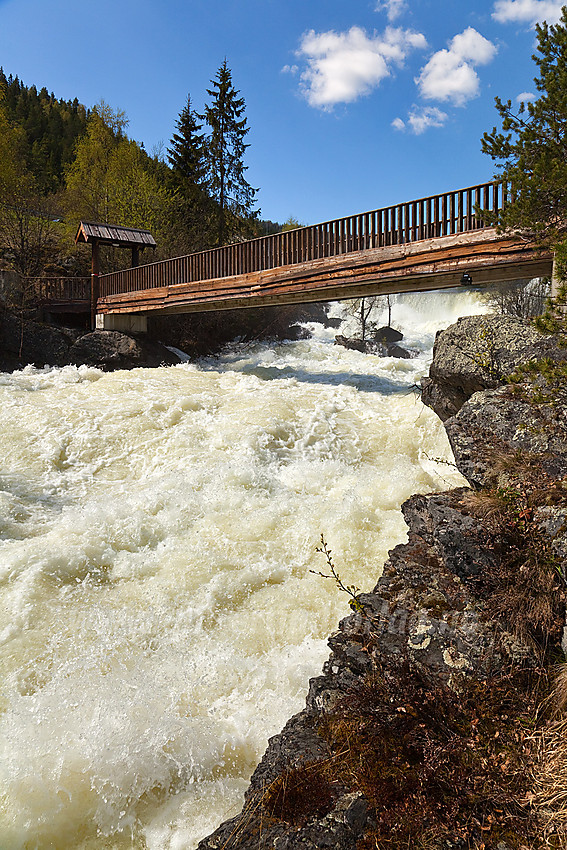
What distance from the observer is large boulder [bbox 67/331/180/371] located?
16031 millimetres

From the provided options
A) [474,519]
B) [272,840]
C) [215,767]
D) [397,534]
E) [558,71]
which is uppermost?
[558,71]

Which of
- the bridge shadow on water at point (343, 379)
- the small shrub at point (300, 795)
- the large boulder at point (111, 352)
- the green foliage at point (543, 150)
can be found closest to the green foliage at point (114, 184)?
the large boulder at point (111, 352)

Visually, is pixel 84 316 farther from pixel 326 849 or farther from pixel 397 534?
pixel 326 849

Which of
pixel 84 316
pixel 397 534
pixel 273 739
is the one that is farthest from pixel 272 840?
pixel 84 316

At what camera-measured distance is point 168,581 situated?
4.98m

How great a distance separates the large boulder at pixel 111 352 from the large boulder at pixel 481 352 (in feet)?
38.3

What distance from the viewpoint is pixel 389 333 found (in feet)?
87.2

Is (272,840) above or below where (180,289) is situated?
below

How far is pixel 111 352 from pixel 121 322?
2.48m

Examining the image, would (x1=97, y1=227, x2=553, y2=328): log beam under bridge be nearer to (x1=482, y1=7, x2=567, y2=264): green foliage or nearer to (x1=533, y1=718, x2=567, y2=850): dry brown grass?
(x1=482, y1=7, x2=567, y2=264): green foliage

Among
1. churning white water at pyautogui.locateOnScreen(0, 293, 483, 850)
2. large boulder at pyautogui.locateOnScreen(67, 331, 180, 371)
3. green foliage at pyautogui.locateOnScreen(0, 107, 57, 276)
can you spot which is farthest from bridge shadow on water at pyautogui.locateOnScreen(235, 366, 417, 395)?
Result: green foliage at pyautogui.locateOnScreen(0, 107, 57, 276)

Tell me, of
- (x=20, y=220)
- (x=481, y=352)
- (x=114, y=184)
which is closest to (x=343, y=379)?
(x=481, y=352)

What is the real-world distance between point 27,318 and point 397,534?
1723 centimetres

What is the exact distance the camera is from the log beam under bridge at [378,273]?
7.97 m
